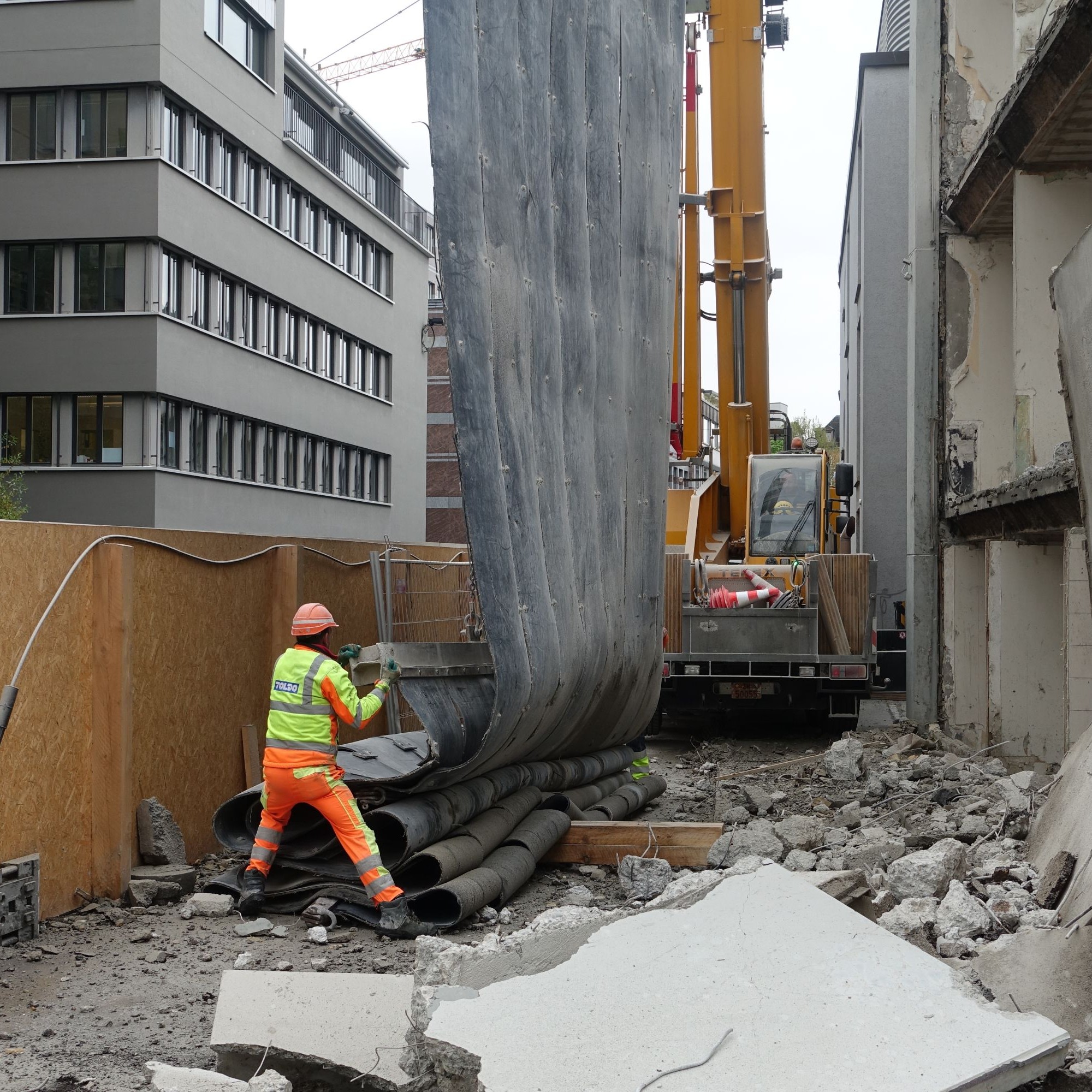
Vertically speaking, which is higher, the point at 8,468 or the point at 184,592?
the point at 8,468

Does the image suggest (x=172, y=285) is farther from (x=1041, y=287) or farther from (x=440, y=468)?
(x=440, y=468)

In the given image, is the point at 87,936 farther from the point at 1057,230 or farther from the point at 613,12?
the point at 1057,230

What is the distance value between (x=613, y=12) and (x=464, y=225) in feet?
7.34

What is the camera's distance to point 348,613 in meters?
9.65

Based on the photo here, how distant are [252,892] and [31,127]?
95.3 feet

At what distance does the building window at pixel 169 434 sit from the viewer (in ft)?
99.0

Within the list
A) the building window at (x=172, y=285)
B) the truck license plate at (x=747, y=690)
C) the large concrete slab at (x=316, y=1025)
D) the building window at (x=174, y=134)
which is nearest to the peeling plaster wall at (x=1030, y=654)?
the truck license plate at (x=747, y=690)

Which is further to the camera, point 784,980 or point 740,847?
point 740,847

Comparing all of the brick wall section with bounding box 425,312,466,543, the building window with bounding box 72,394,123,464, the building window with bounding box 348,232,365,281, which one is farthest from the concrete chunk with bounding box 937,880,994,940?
the brick wall section with bounding box 425,312,466,543

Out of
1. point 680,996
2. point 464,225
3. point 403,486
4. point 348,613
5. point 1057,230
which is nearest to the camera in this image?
point 680,996

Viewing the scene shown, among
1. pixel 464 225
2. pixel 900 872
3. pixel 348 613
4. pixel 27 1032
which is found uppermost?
pixel 464 225

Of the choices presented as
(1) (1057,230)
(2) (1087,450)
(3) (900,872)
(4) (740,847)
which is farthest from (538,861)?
(1) (1057,230)

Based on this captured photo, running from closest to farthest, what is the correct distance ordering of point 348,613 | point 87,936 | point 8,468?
point 87,936, point 348,613, point 8,468

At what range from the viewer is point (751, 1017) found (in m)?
3.69
